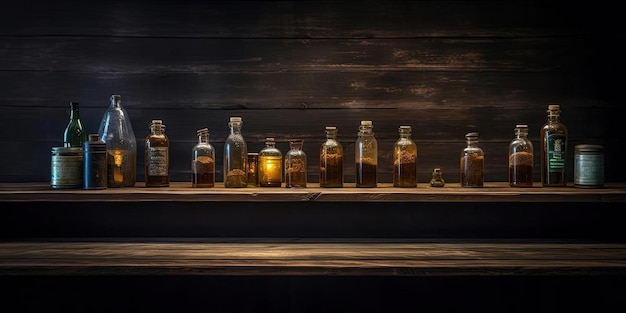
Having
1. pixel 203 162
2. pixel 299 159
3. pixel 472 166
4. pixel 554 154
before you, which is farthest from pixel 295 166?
pixel 554 154

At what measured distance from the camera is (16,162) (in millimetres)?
1662

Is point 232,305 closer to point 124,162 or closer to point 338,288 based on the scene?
point 338,288

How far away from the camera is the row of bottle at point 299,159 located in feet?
4.88

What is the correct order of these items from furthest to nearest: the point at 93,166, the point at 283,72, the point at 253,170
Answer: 1. the point at 283,72
2. the point at 253,170
3. the point at 93,166

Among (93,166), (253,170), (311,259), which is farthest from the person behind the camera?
(253,170)

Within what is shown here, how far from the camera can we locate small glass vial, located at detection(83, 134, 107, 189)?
1431 mm

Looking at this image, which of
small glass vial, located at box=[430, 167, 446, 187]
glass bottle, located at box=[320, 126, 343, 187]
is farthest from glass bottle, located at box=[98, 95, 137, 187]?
small glass vial, located at box=[430, 167, 446, 187]

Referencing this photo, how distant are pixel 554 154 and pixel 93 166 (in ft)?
4.22

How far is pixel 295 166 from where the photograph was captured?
1512 millimetres

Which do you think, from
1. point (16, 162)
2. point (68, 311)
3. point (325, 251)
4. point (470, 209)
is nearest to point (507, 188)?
point (470, 209)

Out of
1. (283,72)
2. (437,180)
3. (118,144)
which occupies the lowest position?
(437,180)

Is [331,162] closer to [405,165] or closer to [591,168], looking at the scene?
[405,165]

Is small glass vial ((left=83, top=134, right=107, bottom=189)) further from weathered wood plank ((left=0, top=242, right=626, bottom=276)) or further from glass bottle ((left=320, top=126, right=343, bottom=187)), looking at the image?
glass bottle ((left=320, top=126, right=343, bottom=187))

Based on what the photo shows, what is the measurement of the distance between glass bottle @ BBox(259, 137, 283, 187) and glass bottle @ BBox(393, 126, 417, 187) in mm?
337
